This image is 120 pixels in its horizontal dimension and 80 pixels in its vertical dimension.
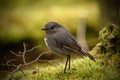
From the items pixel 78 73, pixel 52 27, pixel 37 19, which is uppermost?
pixel 37 19

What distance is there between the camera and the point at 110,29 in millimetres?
7035

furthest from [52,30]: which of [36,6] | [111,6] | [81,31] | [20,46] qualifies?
[36,6]

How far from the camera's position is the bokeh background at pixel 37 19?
13250 mm

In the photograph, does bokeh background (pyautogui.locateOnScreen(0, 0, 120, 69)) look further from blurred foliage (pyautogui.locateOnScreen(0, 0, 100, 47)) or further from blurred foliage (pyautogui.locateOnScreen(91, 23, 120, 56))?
blurred foliage (pyautogui.locateOnScreen(91, 23, 120, 56))

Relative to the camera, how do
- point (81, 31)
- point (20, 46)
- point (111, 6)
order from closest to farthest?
1. point (111, 6)
2. point (20, 46)
3. point (81, 31)

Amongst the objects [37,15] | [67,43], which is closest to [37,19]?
[37,15]

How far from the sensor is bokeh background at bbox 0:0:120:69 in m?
13.2

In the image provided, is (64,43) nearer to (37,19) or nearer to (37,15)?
(37,19)

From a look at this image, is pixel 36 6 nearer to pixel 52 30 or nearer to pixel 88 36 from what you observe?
pixel 88 36

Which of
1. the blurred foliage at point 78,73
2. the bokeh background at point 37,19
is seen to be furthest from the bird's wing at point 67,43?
the bokeh background at point 37,19

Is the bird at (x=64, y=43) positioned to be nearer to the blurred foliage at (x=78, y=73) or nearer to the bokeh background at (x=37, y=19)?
the blurred foliage at (x=78, y=73)

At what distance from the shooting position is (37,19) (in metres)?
14.6

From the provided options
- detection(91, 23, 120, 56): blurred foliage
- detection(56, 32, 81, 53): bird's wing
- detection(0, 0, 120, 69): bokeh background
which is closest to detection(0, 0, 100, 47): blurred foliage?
detection(0, 0, 120, 69): bokeh background

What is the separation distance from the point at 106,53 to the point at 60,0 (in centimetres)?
959
